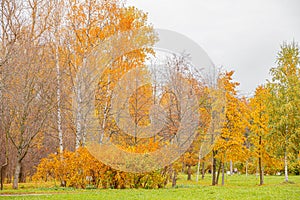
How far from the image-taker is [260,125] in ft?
71.1

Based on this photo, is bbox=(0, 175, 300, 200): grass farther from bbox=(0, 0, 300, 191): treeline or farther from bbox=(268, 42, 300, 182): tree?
bbox=(268, 42, 300, 182): tree

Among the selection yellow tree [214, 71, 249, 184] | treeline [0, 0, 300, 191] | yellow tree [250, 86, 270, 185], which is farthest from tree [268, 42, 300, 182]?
treeline [0, 0, 300, 191]

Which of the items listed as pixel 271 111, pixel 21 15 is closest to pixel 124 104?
pixel 21 15

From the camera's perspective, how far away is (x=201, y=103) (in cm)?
1925

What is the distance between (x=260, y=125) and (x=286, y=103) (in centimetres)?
211

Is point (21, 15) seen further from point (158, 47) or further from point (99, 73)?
point (158, 47)

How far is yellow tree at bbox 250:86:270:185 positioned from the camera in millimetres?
21391

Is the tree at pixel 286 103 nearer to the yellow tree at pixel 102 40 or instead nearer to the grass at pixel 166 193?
the grass at pixel 166 193

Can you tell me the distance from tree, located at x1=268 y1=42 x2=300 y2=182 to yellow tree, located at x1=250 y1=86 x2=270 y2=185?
39cm

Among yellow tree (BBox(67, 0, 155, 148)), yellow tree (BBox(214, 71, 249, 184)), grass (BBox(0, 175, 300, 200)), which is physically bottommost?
grass (BBox(0, 175, 300, 200))

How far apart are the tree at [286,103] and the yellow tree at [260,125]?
1.28ft

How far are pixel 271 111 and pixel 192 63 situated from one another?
6.59 meters

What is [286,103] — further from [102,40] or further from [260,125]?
[102,40]

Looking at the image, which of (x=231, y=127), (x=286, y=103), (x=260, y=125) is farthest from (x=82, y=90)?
(x=286, y=103)
